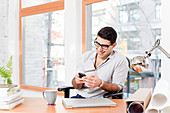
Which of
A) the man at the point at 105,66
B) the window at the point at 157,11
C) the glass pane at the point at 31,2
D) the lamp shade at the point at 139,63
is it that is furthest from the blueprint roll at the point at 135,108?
the glass pane at the point at 31,2

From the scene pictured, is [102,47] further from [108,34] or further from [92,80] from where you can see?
[92,80]

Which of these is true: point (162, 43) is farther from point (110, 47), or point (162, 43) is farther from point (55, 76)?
point (55, 76)

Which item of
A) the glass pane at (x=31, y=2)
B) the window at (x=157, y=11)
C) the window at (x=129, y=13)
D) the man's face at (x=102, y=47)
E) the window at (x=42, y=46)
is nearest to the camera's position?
the man's face at (x=102, y=47)

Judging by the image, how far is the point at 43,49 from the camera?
4.11 meters

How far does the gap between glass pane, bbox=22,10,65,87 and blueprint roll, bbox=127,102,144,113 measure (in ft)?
8.69

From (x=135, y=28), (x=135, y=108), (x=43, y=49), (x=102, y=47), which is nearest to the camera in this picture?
(x=135, y=108)

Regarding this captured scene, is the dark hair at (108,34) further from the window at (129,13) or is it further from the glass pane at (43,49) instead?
the glass pane at (43,49)

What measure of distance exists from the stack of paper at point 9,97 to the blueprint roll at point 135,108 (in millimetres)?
749

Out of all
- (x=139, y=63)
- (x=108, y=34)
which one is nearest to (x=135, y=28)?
(x=108, y=34)

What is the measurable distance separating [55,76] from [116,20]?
4.87ft

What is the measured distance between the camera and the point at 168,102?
115cm

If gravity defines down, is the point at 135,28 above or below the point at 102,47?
above

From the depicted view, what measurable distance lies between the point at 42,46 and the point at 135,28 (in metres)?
1.82

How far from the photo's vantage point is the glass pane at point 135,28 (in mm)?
2891
